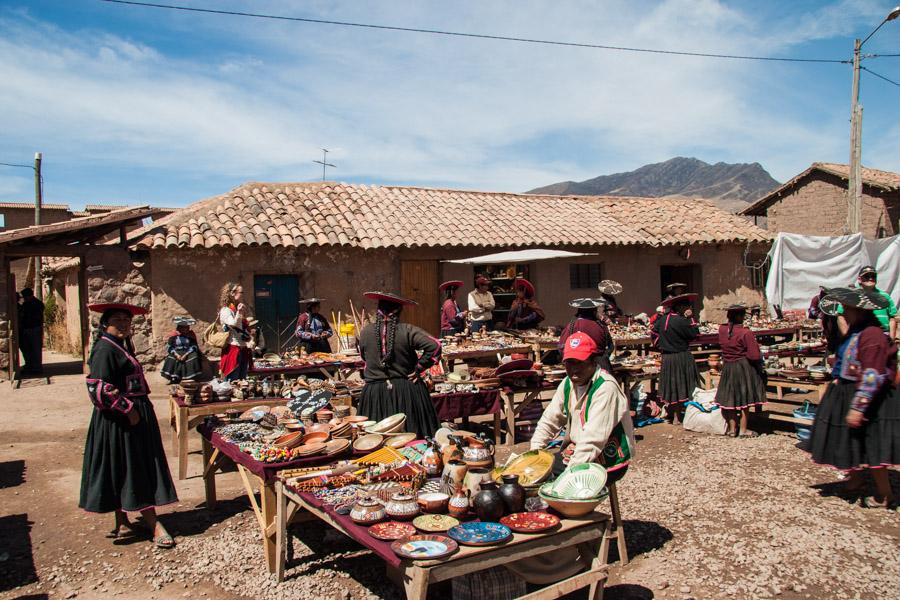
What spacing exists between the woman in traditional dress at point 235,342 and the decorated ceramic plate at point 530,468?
5716mm

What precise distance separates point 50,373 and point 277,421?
10.6 metres

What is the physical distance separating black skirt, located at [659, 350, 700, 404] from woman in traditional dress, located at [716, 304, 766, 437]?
0.49 meters

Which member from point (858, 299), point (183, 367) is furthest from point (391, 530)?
point (183, 367)

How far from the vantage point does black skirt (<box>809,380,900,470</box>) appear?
16.9 feet

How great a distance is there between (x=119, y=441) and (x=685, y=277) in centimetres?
1641

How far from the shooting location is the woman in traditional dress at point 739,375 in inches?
311

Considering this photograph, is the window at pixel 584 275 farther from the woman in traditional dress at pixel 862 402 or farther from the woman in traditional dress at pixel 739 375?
the woman in traditional dress at pixel 862 402

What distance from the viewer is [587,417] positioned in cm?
392

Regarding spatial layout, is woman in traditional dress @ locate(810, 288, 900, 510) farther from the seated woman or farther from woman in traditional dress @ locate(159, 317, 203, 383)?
woman in traditional dress @ locate(159, 317, 203, 383)

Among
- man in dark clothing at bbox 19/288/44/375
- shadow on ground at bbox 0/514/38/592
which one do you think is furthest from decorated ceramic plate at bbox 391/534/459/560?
man in dark clothing at bbox 19/288/44/375

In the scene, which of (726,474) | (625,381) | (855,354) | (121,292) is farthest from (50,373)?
(855,354)

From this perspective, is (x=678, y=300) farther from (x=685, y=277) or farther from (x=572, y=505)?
(x=685, y=277)

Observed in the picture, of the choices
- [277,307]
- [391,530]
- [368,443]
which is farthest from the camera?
[277,307]

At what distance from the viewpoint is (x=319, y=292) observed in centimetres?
1380
